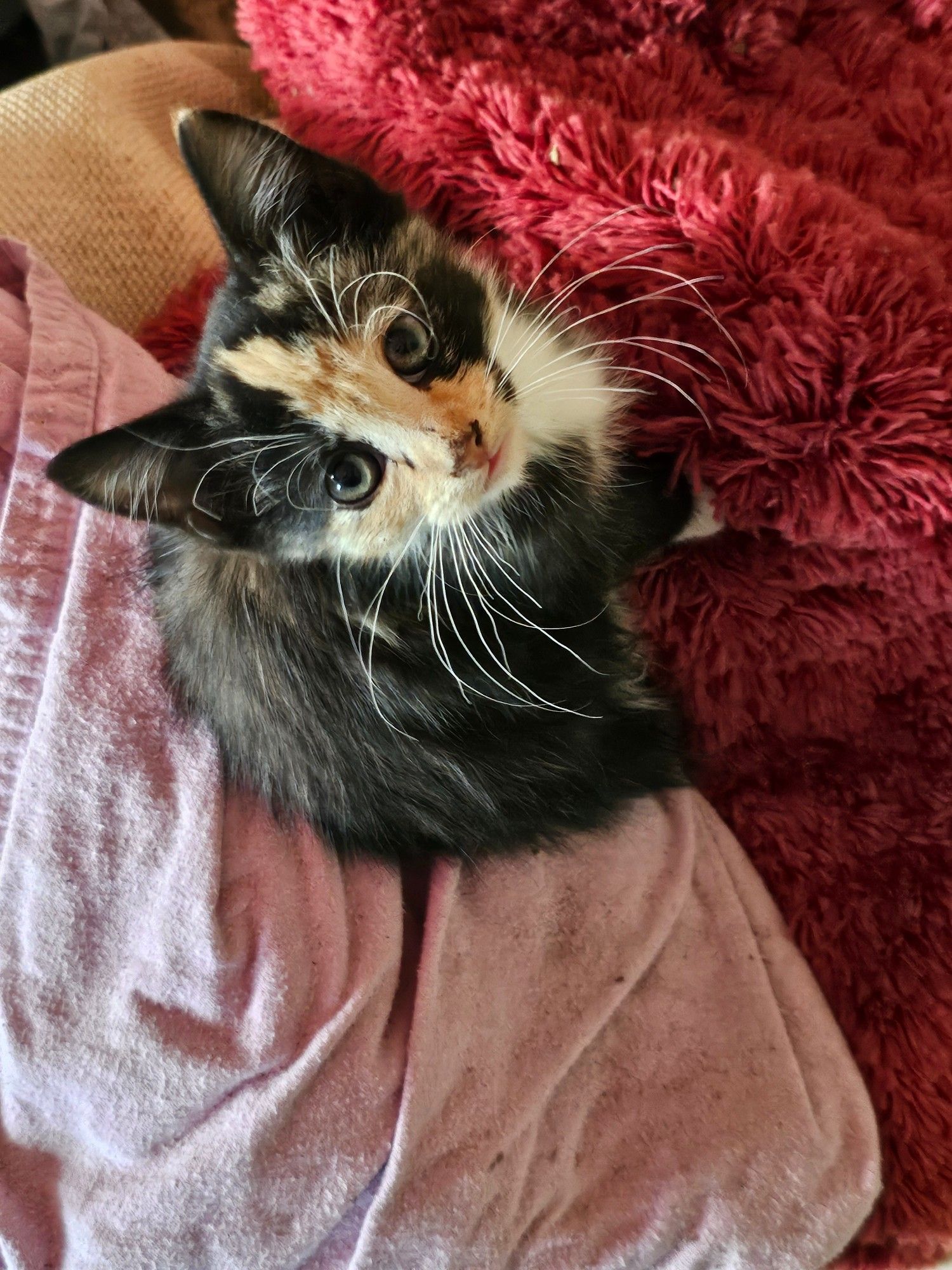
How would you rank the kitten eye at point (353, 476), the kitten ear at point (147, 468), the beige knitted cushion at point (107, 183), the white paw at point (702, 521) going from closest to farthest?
the kitten ear at point (147, 468) < the kitten eye at point (353, 476) < the white paw at point (702, 521) < the beige knitted cushion at point (107, 183)

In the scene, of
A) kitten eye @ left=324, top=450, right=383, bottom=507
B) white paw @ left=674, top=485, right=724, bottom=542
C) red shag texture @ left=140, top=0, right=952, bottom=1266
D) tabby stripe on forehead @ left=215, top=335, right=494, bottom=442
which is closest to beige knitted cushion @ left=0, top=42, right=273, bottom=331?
red shag texture @ left=140, top=0, right=952, bottom=1266

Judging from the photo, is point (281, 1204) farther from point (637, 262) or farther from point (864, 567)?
point (637, 262)

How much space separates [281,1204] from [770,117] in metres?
1.48

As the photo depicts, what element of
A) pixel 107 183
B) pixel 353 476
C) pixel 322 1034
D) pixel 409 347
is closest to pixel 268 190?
pixel 409 347

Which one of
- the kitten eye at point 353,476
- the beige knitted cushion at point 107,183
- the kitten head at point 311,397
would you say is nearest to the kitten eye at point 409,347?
the kitten head at point 311,397

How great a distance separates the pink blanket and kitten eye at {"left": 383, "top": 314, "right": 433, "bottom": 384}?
440 mm

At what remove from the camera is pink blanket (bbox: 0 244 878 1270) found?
901 millimetres

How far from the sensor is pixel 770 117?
1181mm

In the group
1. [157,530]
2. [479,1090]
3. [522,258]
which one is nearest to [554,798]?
[479,1090]

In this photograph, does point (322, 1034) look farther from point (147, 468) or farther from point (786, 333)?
point (786, 333)

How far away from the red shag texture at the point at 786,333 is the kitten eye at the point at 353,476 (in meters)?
0.40

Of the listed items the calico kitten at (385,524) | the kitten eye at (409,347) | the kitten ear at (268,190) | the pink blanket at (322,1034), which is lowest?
the pink blanket at (322,1034)

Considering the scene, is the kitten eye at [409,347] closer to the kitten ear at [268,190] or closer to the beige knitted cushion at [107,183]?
the kitten ear at [268,190]

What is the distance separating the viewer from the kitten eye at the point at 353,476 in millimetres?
886
